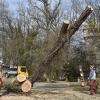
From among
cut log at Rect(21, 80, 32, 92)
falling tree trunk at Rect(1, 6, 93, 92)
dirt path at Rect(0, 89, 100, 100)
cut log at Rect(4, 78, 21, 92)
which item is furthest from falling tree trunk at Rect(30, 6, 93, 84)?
dirt path at Rect(0, 89, 100, 100)

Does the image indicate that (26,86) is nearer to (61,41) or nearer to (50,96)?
(50,96)

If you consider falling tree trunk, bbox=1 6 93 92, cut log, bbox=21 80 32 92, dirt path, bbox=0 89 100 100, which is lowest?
dirt path, bbox=0 89 100 100

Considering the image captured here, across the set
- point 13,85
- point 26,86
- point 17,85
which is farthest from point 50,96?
point 13,85

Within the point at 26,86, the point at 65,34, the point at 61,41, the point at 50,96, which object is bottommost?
the point at 50,96

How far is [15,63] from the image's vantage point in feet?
151

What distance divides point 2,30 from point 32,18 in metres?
11.0

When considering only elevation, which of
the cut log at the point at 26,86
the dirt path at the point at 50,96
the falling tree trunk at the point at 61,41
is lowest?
the dirt path at the point at 50,96

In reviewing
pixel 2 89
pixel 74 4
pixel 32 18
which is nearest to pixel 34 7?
pixel 32 18

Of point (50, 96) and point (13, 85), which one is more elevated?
point (13, 85)

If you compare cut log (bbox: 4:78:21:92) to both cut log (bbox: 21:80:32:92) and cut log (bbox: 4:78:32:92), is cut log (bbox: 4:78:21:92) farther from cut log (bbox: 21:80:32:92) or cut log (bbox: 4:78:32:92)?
cut log (bbox: 21:80:32:92)

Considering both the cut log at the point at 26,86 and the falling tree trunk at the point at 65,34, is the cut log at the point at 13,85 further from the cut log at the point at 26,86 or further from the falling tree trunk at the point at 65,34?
the falling tree trunk at the point at 65,34

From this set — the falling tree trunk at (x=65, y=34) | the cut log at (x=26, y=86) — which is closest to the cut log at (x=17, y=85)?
the cut log at (x=26, y=86)

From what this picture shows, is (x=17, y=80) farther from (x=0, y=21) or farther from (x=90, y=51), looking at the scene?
(x=0, y=21)

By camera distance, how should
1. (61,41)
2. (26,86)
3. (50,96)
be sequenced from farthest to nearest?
(61,41) → (26,86) → (50,96)
